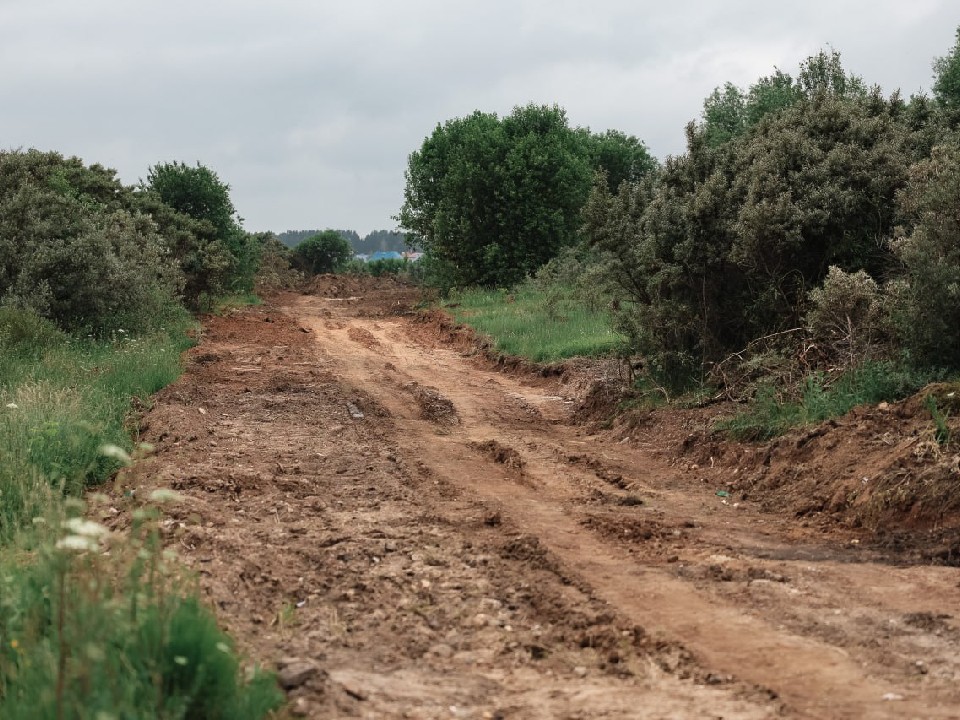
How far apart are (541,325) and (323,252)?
52213mm

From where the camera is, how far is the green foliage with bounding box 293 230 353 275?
71938 mm

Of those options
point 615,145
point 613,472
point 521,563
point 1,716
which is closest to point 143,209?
point 613,472

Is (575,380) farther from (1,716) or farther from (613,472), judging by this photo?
(1,716)

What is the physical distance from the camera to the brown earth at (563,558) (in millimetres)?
4695

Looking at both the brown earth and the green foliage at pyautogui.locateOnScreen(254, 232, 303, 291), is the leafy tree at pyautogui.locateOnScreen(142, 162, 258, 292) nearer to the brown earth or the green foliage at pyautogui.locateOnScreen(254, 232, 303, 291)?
the green foliage at pyautogui.locateOnScreen(254, 232, 303, 291)

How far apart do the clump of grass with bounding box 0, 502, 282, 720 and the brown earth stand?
36cm

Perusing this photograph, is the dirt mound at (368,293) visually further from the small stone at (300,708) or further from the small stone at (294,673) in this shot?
the small stone at (300,708)

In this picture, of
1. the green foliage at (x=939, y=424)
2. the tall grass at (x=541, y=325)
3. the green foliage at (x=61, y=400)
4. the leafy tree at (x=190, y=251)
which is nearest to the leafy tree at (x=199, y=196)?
the leafy tree at (x=190, y=251)

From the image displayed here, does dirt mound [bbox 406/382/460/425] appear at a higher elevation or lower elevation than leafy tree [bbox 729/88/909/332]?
lower

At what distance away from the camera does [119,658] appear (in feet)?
13.3

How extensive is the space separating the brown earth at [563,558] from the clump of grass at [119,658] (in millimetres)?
357

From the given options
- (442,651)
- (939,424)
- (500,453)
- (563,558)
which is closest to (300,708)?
(442,651)

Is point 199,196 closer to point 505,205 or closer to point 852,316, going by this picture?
point 505,205

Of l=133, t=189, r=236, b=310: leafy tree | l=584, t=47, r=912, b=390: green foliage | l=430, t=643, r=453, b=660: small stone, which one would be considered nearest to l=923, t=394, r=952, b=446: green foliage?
l=584, t=47, r=912, b=390: green foliage
